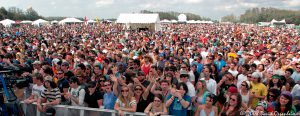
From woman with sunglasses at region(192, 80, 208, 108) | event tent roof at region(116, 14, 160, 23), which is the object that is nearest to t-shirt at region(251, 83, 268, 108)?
woman with sunglasses at region(192, 80, 208, 108)

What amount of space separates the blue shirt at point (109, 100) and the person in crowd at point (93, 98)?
15 centimetres

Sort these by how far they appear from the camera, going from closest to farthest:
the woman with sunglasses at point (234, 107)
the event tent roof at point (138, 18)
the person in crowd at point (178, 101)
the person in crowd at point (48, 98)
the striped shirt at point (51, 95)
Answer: the woman with sunglasses at point (234, 107) → the person in crowd at point (178, 101) → the person in crowd at point (48, 98) → the striped shirt at point (51, 95) → the event tent roof at point (138, 18)

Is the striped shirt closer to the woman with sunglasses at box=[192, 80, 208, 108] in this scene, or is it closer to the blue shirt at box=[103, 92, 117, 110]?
the blue shirt at box=[103, 92, 117, 110]

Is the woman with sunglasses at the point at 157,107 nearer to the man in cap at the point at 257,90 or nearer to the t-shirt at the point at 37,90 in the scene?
the man in cap at the point at 257,90

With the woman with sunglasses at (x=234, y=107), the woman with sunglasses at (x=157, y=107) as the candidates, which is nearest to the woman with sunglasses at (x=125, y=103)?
the woman with sunglasses at (x=157, y=107)

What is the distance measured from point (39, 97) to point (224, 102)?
337 centimetres

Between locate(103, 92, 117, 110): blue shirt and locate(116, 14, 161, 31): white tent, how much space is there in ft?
88.4

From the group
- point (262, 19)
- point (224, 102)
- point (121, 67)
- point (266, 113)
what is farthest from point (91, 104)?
point (262, 19)

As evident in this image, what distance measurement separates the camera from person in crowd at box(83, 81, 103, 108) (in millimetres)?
5102

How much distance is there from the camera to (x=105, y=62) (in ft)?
26.7

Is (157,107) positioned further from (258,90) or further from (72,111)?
(258,90)

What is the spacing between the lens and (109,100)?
4957 mm

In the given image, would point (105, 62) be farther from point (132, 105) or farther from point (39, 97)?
point (132, 105)

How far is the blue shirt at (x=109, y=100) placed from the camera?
16.2ft
